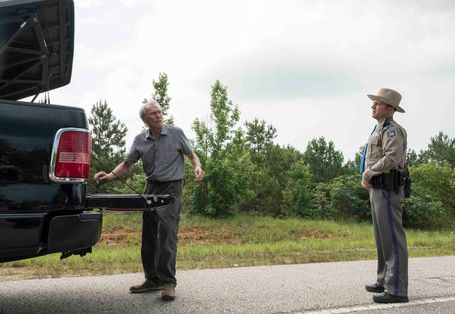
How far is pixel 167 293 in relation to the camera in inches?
171

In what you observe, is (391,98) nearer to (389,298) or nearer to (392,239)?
(392,239)

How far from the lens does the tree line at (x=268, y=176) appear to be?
3100 centimetres

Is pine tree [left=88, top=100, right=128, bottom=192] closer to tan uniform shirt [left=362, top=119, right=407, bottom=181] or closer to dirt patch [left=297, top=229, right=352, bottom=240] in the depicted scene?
dirt patch [left=297, top=229, right=352, bottom=240]

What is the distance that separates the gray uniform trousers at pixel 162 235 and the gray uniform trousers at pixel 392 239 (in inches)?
74.7

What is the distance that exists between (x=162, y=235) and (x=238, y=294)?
92 centimetres

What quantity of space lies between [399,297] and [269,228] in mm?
22539

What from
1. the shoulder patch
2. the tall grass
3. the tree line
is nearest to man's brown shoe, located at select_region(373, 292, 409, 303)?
the shoulder patch

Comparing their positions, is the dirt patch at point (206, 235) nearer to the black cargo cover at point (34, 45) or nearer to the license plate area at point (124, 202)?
the black cargo cover at point (34, 45)

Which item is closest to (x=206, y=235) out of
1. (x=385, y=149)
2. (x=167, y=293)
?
(x=167, y=293)

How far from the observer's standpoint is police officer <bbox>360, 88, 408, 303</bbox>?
14.5ft

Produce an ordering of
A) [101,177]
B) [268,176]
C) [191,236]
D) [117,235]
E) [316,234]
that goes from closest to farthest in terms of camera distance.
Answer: [101,177] → [117,235] → [191,236] → [316,234] → [268,176]

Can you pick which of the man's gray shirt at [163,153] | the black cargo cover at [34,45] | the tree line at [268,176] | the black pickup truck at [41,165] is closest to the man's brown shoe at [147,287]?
the man's gray shirt at [163,153]

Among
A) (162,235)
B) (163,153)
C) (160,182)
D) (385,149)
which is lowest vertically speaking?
(162,235)

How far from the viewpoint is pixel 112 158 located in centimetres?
5141
